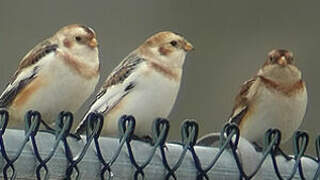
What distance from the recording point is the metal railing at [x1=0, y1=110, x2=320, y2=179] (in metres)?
2.54

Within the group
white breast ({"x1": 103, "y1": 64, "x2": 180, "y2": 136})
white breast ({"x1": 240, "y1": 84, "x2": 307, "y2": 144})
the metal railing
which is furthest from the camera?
white breast ({"x1": 240, "y1": 84, "x2": 307, "y2": 144})

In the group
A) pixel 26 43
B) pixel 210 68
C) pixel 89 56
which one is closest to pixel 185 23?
pixel 210 68

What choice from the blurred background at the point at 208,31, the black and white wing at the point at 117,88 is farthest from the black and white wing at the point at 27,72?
the blurred background at the point at 208,31

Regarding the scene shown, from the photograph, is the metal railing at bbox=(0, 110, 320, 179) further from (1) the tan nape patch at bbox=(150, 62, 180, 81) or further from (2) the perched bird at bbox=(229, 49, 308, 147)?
(2) the perched bird at bbox=(229, 49, 308, 147)

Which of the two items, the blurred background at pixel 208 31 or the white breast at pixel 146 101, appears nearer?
the white breast at pixel 146 101

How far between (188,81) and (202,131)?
341 millimetres

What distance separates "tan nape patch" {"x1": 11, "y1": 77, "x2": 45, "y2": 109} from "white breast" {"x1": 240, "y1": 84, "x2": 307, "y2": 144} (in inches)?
28.6

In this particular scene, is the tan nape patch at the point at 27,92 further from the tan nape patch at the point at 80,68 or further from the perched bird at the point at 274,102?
the perched bird at the point at 274,102

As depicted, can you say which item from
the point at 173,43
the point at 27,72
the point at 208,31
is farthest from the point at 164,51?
the point at 208,31

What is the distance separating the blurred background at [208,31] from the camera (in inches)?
249

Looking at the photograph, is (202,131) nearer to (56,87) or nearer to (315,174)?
(56,87)

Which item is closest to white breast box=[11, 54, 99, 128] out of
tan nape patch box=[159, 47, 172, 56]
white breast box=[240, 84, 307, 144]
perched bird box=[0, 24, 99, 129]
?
perched bird box=[0, 24, 99, 129]

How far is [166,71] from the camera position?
368cm

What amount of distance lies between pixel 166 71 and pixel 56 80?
0.33m
